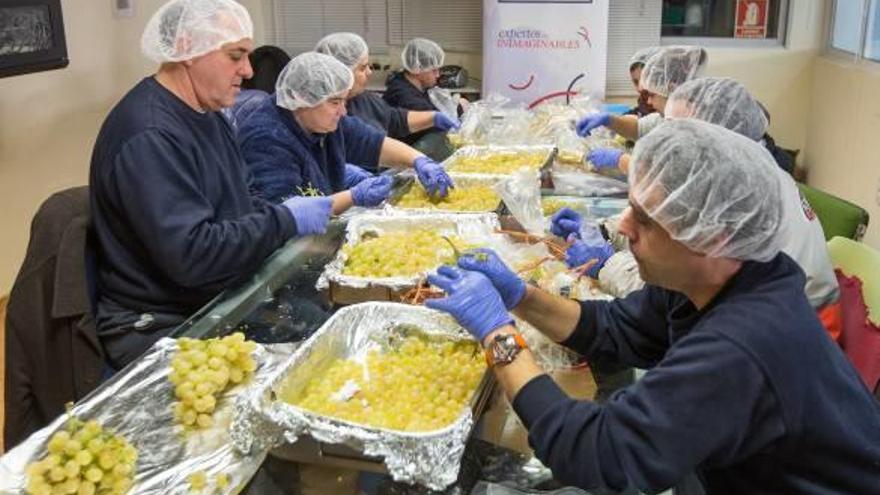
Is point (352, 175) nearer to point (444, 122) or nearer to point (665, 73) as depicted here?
point (444, 122)

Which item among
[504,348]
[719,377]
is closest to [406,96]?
[504,348]

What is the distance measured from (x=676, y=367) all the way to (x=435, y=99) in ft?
11.6

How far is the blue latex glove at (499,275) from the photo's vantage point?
56.0 inches

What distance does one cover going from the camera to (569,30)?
4.75 metres

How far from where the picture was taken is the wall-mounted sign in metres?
5.08

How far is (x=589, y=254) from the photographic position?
188 cm

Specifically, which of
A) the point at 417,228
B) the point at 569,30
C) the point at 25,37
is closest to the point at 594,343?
the point at 417,228

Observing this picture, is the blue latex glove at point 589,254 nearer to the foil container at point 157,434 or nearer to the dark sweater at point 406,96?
the foil container at point 157,434

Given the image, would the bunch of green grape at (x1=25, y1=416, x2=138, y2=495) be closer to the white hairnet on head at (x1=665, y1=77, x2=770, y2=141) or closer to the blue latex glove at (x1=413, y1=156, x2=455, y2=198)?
the blue latex glove at (x1=413, y1=156, x2=455, y2=198)

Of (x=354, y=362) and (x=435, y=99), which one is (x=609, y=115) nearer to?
(x=435, y=99)

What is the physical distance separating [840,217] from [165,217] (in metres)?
1.91

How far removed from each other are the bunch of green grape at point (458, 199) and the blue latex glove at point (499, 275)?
0.85 meters

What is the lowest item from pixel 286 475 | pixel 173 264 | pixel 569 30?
pixel 286 475

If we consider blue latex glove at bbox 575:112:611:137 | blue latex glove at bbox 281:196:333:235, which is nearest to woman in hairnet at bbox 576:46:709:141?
blue latex glove at bbox 575:112:611:137
